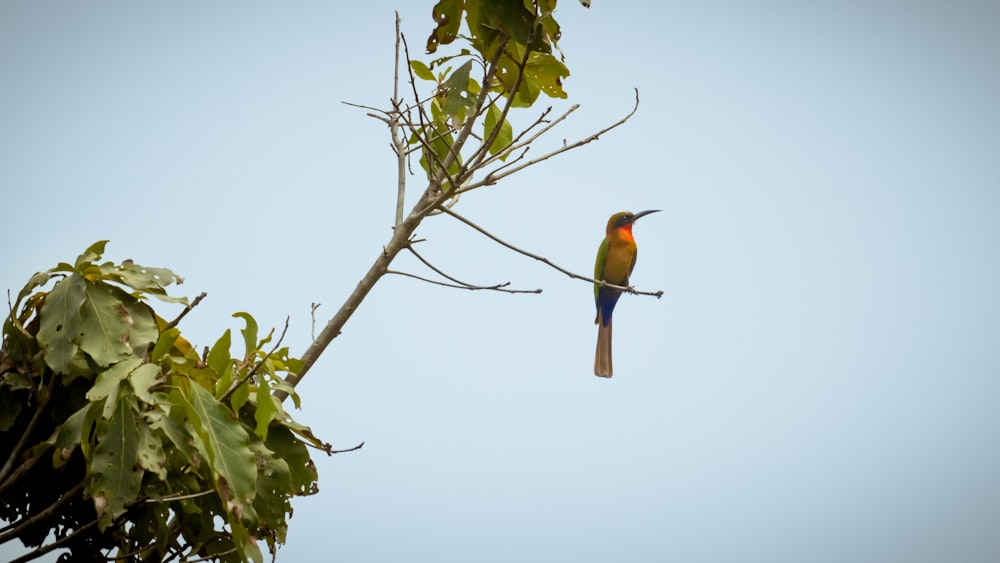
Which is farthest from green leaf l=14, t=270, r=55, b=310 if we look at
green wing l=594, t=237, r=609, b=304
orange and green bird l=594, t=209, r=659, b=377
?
green wing l=594, t=237, r=609, b=304

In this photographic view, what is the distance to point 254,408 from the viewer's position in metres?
2.12

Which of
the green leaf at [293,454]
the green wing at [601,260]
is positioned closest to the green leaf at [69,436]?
the green leaf at [293,454]

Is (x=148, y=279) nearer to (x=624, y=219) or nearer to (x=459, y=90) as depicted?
(x=459, y=90)

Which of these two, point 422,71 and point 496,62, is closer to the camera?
point 496,62

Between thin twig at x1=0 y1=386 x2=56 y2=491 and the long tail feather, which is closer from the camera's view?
thin twig at x1=0 y1=386 x2=56 y2=491

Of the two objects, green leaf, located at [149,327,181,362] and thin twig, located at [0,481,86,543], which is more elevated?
green leaf, located at [149,327,181,362]

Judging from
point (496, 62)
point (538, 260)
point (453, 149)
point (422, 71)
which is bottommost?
point (538, 260)

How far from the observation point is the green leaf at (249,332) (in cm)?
202

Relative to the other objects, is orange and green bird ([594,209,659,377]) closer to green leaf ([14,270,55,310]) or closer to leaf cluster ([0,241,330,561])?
leaf cluster ([0,241,330,561])

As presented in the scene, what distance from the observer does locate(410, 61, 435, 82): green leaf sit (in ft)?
9.62

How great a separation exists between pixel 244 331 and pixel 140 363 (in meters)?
0.28

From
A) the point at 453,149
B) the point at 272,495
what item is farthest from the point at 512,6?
the point at 272,495

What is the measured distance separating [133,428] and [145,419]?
0.11ft

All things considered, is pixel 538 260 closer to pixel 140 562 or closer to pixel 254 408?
pixel 254 408
